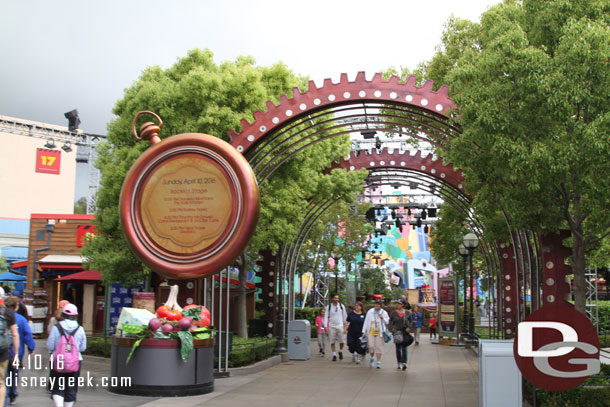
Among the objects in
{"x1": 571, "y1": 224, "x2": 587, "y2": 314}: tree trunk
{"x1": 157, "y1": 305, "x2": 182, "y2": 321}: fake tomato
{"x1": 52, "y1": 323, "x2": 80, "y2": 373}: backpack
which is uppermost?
{"x1": 571, "y1": 224, "x2": 587, "y2": 314}: tree trunk

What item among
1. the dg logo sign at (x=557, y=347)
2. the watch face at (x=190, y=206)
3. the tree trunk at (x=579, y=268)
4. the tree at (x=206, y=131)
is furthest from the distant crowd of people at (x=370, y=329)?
the dg logo sign at (x=557, y=347)

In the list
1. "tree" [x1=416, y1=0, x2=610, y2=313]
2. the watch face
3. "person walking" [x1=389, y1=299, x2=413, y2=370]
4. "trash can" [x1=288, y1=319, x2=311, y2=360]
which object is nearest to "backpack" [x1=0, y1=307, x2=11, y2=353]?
the watch face

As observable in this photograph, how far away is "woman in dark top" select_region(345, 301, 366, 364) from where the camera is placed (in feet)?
66.7

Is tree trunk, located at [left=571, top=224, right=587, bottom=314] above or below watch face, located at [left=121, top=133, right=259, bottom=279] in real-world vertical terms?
below

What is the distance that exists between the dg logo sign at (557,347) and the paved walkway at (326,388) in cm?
448

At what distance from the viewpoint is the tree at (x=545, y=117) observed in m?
10.5

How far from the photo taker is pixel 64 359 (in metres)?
9.89

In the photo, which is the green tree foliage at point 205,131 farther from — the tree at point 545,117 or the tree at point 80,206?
the tree at point 80,206

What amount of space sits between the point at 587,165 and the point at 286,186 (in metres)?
12.8

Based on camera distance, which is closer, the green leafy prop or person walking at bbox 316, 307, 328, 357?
the green leafy prop

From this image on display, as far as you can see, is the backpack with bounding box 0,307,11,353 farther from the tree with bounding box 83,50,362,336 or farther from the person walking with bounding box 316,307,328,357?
the person walking with bounding box 316,307,328,357

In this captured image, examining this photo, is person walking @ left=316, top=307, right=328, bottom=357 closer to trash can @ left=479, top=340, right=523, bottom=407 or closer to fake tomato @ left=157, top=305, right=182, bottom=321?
fake tomato @ left=157, top=305, right=182, bottom=321

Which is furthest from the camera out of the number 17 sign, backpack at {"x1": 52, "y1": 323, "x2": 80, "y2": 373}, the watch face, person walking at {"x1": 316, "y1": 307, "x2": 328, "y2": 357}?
the number 17 sign

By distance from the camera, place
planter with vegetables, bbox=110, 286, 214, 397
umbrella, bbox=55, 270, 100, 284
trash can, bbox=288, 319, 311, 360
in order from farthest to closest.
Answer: umbrella, bbox=55, 270, 100, 284
trash can, bbox=288, 319, 311, 360
planter with vegetables, bbox=110, 286, 214, 397
